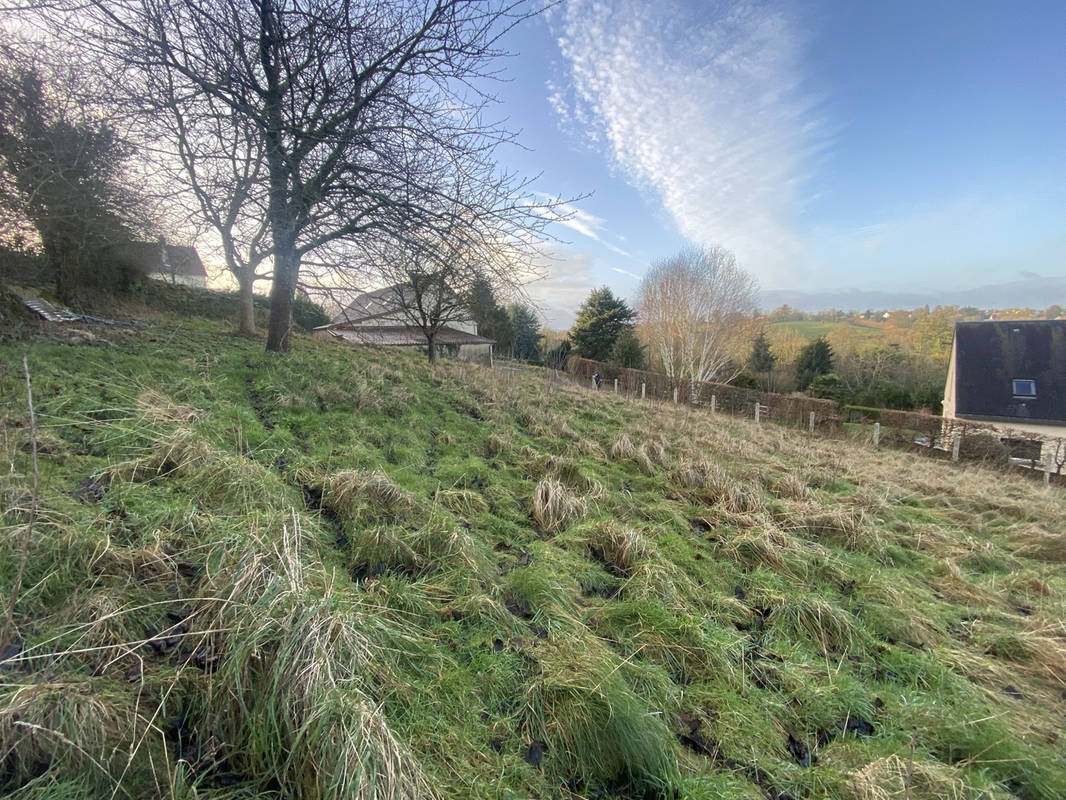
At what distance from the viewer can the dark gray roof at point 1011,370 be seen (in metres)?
18.8

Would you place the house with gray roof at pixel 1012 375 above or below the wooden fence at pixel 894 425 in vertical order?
above

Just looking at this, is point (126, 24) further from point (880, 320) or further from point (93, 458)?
point (880, 320)

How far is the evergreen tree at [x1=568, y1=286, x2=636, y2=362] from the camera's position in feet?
98.2

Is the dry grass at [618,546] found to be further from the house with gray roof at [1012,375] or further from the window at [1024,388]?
the window at [1024,388]

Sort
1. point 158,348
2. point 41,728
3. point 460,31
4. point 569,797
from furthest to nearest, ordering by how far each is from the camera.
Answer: point 158,348, point 460,31, point 569,797, point 41,728

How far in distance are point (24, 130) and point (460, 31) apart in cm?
563

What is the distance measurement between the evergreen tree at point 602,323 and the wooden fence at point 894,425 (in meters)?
9.61

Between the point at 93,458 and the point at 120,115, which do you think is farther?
the point at 120,115

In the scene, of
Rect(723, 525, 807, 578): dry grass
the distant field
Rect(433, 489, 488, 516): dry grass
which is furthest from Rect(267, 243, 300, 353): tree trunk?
the distant field

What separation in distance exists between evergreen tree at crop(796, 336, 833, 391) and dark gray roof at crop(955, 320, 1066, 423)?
7520mm

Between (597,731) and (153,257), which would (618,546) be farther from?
(153,257)

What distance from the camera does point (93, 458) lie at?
2.48m

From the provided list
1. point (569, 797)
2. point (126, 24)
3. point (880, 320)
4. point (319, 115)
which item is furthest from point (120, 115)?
point (880, 320)

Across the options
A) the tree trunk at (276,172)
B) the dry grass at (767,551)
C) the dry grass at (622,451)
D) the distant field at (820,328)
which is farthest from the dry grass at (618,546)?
the distant field at (820,328)
